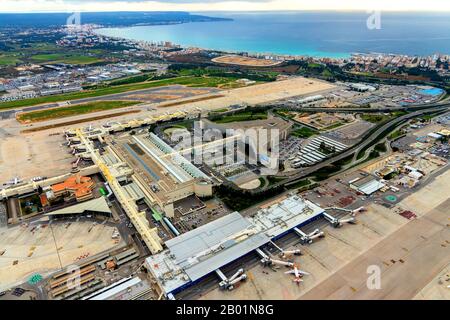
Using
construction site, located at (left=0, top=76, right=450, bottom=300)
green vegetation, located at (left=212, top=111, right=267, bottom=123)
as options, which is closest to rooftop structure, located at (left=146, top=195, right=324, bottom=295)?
construction site, located at (left=0, top=76, right=450, bottom=300)

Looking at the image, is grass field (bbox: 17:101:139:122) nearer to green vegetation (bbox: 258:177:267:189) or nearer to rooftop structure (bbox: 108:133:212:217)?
rooftop structure (bbox: 108:133:212:217)

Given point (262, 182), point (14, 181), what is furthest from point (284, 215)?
point (14, 181)

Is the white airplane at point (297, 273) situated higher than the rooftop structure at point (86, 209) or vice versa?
the rooftop structure at point (86, 209)

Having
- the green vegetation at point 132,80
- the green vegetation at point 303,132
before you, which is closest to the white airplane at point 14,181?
the green vegetation at point 303,132

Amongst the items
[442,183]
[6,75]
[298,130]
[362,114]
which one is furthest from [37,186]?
[6,75]

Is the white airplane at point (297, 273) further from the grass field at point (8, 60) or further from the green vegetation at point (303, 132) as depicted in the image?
the grass field at point (8, 60)

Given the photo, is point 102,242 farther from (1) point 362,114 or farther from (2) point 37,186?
(1) point 362,114
